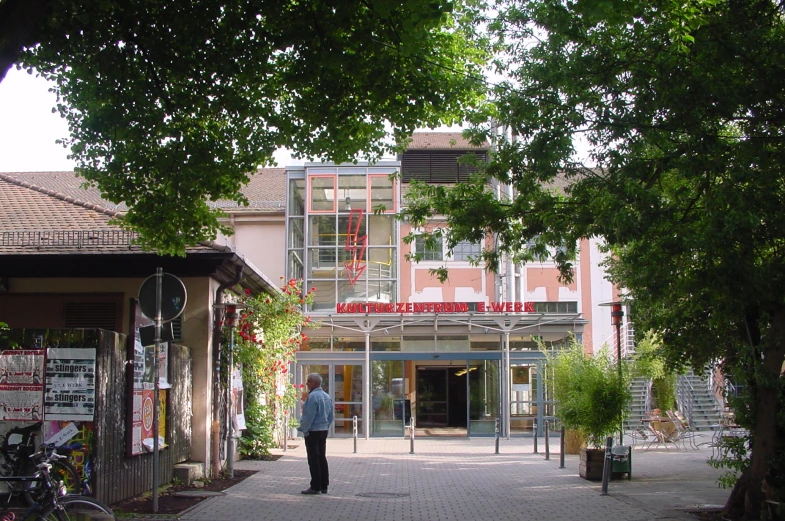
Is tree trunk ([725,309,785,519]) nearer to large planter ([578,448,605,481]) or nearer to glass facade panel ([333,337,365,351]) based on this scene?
large planter ([578,448,605,481])

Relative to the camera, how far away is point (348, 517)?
1094 centimetres

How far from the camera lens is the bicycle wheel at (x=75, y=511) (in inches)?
269

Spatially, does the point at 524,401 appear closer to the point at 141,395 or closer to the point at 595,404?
the point at 595,404

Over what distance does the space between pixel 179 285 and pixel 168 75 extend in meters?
3.00

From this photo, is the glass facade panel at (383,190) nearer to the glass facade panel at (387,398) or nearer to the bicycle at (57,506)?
the glass facade panel at (387,398)

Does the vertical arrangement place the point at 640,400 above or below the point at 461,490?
above

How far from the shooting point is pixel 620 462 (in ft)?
52.3

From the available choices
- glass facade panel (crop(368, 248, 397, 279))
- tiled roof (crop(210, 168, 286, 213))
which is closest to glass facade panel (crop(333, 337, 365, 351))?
glass facade panel (crop(368, 248, 397, 279))

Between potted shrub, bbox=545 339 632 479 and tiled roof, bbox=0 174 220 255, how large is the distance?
7.34 meters

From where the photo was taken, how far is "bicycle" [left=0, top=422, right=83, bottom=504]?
9.32 metres

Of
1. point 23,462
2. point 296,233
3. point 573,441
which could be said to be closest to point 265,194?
point 296,233

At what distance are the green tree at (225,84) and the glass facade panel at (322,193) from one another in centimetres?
1951

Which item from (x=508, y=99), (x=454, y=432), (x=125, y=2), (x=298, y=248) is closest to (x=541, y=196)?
(x=508, y=99)

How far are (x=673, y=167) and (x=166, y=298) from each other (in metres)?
6.61
